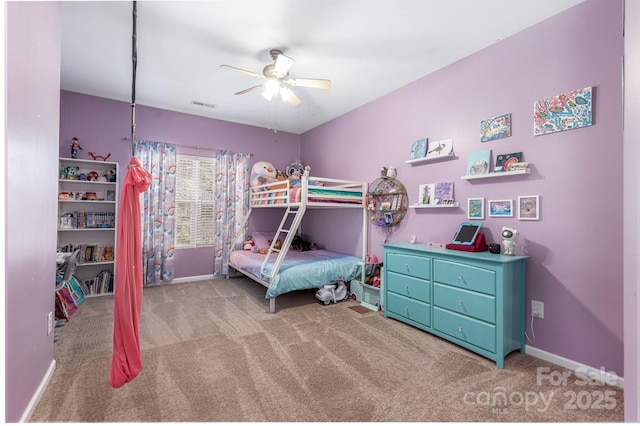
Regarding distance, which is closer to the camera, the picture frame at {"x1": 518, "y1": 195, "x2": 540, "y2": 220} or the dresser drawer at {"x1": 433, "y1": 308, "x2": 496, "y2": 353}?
the dresser drawer at {"x1": 433, "y1": 308, "x2": 496, "y2": 353}

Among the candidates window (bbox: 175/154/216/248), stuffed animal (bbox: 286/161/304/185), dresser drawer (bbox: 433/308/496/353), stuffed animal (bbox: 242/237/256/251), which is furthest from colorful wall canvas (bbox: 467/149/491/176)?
window (bbox: 175/154/216/248)

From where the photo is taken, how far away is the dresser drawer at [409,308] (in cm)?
277

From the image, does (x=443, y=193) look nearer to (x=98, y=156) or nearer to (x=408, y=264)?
(x=408, y=264)

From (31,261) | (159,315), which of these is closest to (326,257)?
(159,315)

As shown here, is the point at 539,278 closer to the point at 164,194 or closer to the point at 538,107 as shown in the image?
the point at 538,107

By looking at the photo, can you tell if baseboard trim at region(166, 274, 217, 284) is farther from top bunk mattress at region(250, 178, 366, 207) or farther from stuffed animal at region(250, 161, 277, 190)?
stuffed animal at region(250, 161, 277, 190)

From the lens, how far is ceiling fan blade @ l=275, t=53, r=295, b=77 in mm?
2601

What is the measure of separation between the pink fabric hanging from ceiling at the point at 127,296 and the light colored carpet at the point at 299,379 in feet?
0.79

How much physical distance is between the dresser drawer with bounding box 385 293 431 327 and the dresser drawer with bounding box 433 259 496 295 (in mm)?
327

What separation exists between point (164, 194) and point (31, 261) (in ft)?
9.72

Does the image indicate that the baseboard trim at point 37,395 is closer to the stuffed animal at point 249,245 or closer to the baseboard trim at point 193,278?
the baseboard trim at point 193,278

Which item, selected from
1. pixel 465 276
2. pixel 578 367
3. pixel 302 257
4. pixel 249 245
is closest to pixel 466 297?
pixel 465 276

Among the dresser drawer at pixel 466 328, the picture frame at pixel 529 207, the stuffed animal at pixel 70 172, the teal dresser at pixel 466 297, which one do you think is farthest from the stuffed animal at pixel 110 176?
the picture frame at pixel 529 207

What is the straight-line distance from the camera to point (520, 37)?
2.52 m
